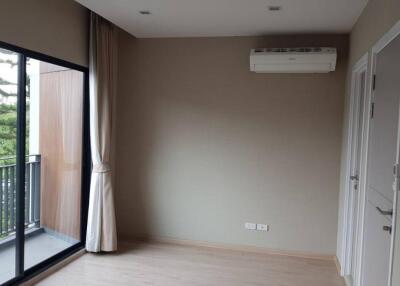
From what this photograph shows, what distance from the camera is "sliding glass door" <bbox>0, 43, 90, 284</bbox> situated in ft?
10.0

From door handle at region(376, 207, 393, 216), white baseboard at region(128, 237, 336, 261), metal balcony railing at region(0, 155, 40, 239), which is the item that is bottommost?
white baseboard at region(128, 237, 336, 261)

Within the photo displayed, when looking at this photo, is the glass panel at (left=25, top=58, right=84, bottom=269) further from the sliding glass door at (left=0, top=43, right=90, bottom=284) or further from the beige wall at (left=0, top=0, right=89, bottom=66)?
the beige wall at (left=0, top=0, right=89, bottom=66)

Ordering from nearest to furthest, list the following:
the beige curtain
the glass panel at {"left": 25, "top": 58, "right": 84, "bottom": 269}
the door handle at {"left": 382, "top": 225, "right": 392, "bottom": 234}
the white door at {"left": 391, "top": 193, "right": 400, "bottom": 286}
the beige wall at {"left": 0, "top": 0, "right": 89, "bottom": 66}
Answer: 1. the white door at {"left": 391, "top": 193, "right": 400, "bottom": 286}
2. the door handle at {"left": 382, "top": 225, "right": 392, "bottom": 234}
3. the beige wall at {"left": 0, "top": 0, "right": 89, "bottom": 66}
4. the glass panel at {"left": 25, "top": 58, "right": 84, "bottom": 269}
5. the beige curtain

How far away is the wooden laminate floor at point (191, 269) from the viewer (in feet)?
11.1

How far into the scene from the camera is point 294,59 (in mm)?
3725

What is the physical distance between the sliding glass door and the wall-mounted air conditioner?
77.1 inches

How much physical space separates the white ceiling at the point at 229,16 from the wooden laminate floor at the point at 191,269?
8.36ft

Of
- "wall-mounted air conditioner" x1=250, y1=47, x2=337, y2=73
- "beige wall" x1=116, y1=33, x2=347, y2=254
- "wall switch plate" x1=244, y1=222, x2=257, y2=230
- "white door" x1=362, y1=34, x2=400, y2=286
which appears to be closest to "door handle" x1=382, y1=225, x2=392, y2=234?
"white door" x1=362, y1=34, x2=400, y2=286

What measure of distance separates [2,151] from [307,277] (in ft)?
10.2

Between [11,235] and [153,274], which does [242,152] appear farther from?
[11,235]

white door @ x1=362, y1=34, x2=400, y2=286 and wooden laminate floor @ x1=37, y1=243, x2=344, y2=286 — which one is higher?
white door @ x1=362, y1=34, x2=400, y2=286

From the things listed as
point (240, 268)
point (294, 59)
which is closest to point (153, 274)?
point (240, 268)

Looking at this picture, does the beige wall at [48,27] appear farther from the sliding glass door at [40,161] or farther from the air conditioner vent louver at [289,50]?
the air conditioner vent louver at [289,50]

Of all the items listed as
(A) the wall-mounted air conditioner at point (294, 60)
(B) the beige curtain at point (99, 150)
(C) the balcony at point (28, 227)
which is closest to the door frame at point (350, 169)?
(A) the wall-mounted air conditioner at point (294, 60)
